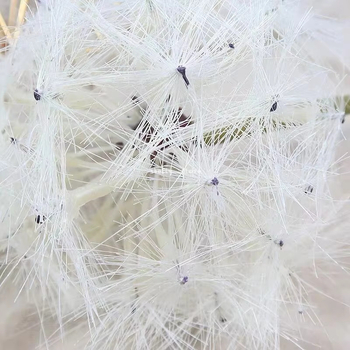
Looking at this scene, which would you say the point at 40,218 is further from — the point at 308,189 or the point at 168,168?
the point at 308,189

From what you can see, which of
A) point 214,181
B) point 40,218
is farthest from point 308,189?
point 40,218

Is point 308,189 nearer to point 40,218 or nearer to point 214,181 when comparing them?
point 214,181

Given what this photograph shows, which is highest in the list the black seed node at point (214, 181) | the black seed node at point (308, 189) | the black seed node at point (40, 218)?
the black seed node at point (214, 181)

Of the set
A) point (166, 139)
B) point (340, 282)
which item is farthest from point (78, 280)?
point (340, 282)

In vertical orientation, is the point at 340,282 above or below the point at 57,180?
below

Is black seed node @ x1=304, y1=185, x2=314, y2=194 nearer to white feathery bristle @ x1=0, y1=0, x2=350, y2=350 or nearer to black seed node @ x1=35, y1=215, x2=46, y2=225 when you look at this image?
white feathery bristle @ x1=0, y1=0, x2=350, y2=350

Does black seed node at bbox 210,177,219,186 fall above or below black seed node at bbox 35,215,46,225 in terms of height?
above

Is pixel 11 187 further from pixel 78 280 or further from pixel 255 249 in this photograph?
pixel 255 249

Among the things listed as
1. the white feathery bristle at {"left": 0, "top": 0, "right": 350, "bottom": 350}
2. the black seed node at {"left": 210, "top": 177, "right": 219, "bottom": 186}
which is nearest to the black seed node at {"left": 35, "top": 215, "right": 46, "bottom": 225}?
the white feathery bristle at {"left": 0, "top": 0, "right": 350, "bottom": 350}

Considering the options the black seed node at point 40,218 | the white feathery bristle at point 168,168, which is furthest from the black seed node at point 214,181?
the black seed node at point 40,218

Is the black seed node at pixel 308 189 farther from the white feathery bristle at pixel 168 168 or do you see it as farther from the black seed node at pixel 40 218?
the black seed node at pixel 40 218

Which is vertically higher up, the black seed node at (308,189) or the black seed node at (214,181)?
the black seed node at (214,181)
